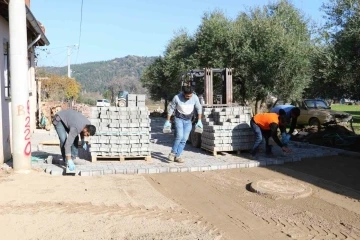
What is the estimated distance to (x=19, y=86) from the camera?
7.41 meters

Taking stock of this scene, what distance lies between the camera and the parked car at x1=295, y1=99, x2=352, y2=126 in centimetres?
1861

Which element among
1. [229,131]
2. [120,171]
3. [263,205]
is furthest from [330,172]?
[120,171]

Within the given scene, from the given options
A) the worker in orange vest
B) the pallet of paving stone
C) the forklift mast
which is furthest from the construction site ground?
the forklift mast

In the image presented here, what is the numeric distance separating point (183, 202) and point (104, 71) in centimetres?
11696

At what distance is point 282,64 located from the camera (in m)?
16.2

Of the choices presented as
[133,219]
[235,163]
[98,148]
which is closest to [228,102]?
[235,163]

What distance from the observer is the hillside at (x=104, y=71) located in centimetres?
10420

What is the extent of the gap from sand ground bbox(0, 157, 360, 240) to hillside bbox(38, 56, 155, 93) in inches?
3651

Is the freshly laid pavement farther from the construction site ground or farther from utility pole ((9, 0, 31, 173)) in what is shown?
utility pole ((9, 0, 31, 173))

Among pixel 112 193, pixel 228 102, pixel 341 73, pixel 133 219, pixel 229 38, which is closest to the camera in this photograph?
pixel 133 219

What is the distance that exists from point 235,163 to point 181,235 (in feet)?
14.1

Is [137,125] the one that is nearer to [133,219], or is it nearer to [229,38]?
[133,219]

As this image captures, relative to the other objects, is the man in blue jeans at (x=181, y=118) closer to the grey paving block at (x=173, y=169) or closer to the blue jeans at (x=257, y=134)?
the grey paving block at (x=173, y=169)

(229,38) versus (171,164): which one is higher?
(229,38)
